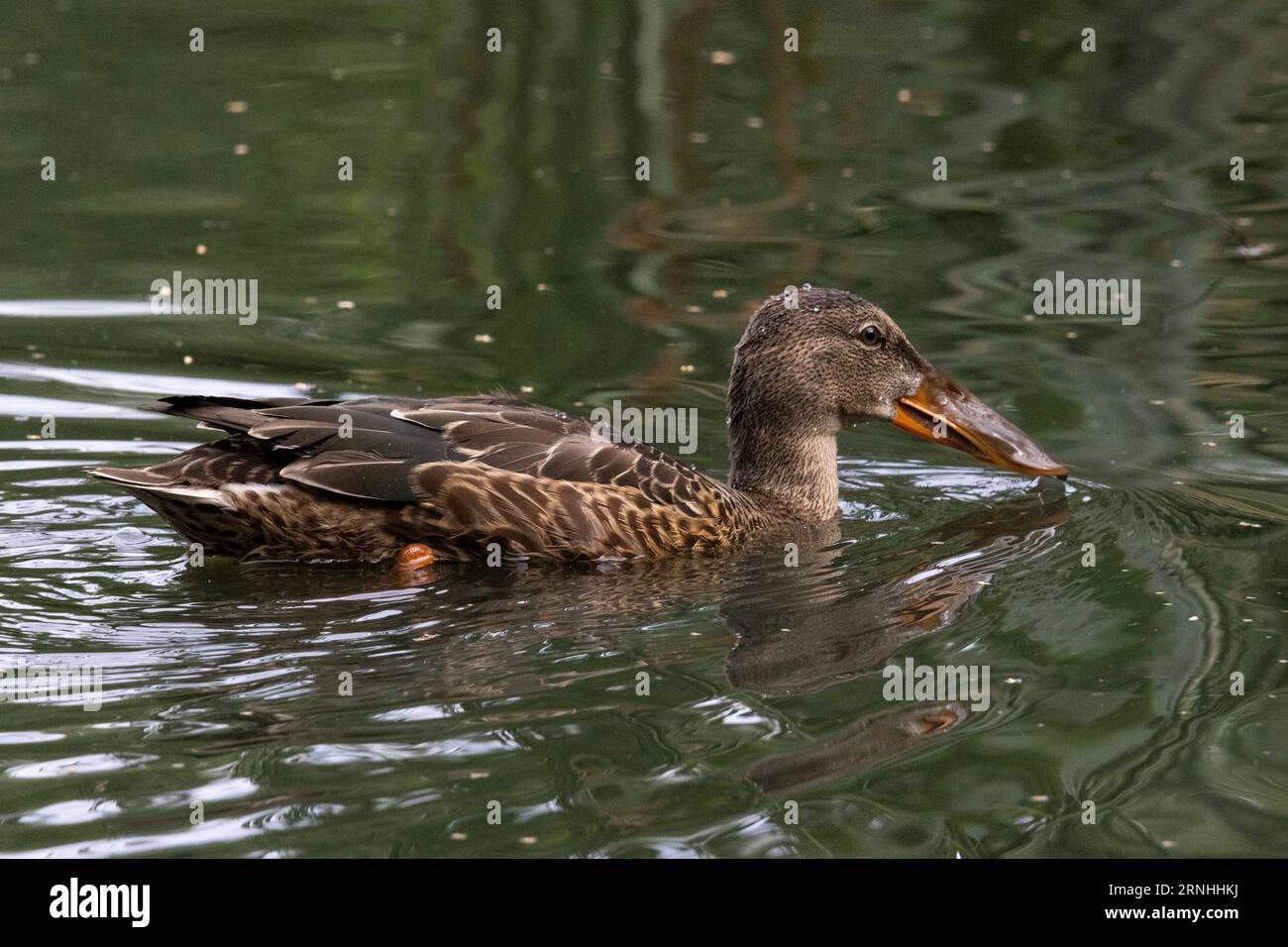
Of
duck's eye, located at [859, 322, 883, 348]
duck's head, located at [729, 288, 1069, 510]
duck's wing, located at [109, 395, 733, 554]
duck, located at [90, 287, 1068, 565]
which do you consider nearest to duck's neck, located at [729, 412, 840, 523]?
duck's head, located at [729, 288, 1069, 510]

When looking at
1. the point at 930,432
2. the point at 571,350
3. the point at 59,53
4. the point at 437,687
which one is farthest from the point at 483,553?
the point at 59,53

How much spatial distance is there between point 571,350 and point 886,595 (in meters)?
3.85

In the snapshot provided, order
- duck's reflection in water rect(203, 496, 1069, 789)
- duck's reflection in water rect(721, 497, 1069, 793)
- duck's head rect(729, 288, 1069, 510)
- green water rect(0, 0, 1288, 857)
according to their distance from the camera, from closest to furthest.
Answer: green water rect(0, 0, 1288, 857), duck's reflection in water rect(721, 497, 1069, 793), duck's reflection in water rect(203, 496, 1069, 789), duck's head rect(729, 288, 1069, 510)

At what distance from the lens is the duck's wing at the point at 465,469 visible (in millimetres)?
7844

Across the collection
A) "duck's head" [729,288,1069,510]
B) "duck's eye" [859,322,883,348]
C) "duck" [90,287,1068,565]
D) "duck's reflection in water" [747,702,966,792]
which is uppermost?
"duck's eye" [859,322,883,348]

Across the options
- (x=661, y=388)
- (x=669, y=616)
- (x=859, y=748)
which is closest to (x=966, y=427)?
(x=661, y=388)

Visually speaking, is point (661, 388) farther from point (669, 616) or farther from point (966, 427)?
point (669, 616)

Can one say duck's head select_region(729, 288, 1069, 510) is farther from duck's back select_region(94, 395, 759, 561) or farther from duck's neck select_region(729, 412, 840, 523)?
duck's back select_region(94, 395, 759, 561)

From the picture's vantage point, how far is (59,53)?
50.9 feet

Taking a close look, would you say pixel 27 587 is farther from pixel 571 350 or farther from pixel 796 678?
pixel 571 350

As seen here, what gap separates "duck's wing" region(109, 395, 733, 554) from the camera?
7844 millimetres

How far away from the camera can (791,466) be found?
895 centimetres

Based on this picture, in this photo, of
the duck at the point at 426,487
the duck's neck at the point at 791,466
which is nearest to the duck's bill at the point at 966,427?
the duck's neck at the point at 791,466

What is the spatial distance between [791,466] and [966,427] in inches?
36.0
